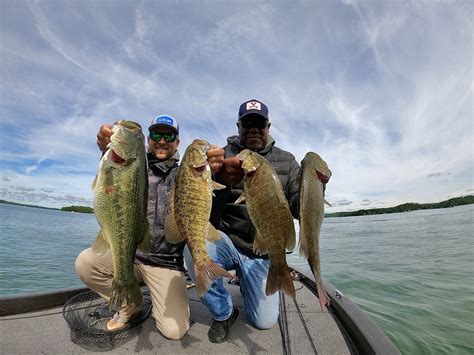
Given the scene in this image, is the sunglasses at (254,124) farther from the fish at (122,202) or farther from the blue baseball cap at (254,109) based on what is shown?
the fish at (122,202)

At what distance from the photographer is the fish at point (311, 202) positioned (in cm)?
322

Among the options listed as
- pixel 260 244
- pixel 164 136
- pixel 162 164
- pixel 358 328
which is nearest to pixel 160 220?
pixel 162 164

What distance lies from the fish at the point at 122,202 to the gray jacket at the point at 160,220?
4.65 ft

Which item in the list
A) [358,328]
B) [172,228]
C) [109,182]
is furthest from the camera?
[358,328]

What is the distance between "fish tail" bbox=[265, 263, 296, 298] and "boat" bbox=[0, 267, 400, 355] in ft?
3.72

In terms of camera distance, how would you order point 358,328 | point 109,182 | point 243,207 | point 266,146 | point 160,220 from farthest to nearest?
point 266,146 < point 243,207 < point 160,220 < point 358,328 < point 109,182

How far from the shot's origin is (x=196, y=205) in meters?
3.30

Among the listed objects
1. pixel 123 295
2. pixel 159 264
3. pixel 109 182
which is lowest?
pixel 123 295

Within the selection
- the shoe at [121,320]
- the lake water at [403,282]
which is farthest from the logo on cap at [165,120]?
the lake water at [403,282]

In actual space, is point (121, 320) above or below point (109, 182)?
below

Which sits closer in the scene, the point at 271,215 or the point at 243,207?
the point at 271,215

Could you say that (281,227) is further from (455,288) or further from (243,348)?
(455,288)

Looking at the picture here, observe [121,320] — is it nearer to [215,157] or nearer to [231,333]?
[231,333]

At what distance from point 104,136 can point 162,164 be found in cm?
164
